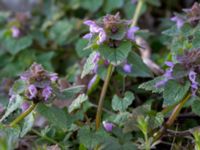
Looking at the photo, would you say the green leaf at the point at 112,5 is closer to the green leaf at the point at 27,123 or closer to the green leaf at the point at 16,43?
the green leaf at the point at 16,43

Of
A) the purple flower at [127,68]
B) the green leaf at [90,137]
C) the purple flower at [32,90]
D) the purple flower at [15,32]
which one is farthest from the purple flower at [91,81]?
the purple flower at [15,32]

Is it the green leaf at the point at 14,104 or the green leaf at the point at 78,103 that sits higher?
the green leaf at the point at 14,104

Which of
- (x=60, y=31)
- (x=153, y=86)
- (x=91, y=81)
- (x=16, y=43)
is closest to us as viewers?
(x=153, y=86)

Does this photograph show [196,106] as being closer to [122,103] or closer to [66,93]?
[122,103]

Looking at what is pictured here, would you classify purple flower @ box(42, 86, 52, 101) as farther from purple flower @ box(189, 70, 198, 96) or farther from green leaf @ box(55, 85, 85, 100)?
purple flower @ box(189, 70, 198, 96)

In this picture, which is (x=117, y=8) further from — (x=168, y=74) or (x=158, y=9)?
(x=168, y=74)

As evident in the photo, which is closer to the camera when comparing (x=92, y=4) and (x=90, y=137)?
(x=90, y=137)

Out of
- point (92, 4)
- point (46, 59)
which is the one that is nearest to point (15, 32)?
point (46, 59)
